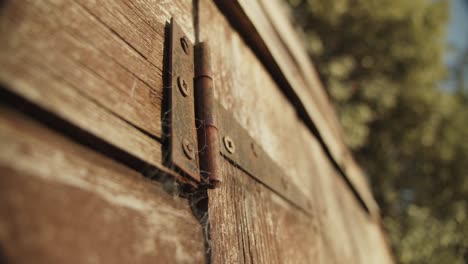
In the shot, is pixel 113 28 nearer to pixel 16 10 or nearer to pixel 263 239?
pixel 16 10

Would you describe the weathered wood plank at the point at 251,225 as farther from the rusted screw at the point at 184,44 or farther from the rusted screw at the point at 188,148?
the rusted screw at the point at 184,44

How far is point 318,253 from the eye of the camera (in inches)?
52.7

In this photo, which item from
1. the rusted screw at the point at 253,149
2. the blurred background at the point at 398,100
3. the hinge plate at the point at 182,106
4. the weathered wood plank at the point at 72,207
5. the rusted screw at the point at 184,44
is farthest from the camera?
the blurred background at the point at 398,100

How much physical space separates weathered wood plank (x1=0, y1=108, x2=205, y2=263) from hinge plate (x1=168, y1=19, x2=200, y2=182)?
71 millimetres

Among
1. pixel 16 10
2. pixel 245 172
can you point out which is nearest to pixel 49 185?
pixel 16 10

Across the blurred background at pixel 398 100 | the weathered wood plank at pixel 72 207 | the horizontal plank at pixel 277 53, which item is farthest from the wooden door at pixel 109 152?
the blurred background at pixel 398 100

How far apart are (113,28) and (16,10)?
0.60 feet

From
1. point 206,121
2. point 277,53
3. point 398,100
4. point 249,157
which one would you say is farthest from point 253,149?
point 398,100

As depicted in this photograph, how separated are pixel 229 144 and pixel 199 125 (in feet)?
0.46

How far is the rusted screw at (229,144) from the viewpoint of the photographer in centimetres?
80

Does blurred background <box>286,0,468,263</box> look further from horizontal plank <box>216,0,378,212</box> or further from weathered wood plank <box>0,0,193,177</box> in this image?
weathered wood plank <box>0,0,193,177</box>

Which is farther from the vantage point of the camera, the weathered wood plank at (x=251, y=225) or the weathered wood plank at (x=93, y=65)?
the weathered wood plank at (x=251, y=225)

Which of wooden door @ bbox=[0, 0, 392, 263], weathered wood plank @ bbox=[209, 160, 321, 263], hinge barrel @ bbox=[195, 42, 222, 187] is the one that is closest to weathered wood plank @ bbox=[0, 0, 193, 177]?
wooden door @ bbox=[0, 0, 392, 263]

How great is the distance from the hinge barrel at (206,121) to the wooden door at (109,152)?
1.5 inches
